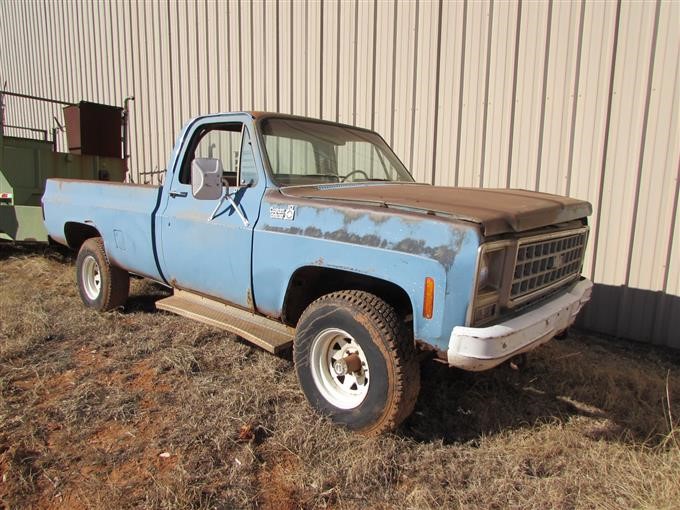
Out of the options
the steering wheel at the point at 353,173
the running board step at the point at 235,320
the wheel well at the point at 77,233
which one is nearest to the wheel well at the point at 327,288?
the running board step at the point at 235,320

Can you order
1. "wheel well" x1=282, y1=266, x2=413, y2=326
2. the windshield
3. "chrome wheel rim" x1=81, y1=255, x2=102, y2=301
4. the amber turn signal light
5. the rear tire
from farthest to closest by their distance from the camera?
"chrome wheel rim" x1=81, y1=255, x2=102, y2=301
the rear tire
the windshield
"wheel well" x1=282, y1=266, x2=413, y2=326
the amber turn signal light

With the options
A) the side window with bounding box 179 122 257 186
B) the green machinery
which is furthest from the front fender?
the green machinery

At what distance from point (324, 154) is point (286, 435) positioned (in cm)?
214

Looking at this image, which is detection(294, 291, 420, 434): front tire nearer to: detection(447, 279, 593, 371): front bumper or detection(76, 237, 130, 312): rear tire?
detection(447, 279, 593, 371): front bumper

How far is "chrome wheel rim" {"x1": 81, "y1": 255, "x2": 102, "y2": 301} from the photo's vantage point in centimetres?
513

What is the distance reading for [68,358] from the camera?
389 centimetres

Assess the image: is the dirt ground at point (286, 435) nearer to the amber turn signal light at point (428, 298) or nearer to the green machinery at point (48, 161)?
the amber turn signal light at point (428, 298)

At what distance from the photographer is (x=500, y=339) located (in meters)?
2.36

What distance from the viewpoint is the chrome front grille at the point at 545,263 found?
2.67 meters

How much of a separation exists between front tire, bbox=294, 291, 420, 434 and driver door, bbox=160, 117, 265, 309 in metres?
0.68

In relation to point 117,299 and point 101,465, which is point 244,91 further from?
point 101,465

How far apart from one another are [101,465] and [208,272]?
1.52 m

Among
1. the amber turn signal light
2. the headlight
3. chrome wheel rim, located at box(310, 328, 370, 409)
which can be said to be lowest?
chrome wheel rim, located at box(310, 328, 370, 409)

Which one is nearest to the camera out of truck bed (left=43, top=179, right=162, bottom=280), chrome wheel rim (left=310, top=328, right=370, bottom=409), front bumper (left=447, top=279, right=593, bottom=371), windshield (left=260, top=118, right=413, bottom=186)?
front bumper (left=447, top=279, right=593, bottom=371)
